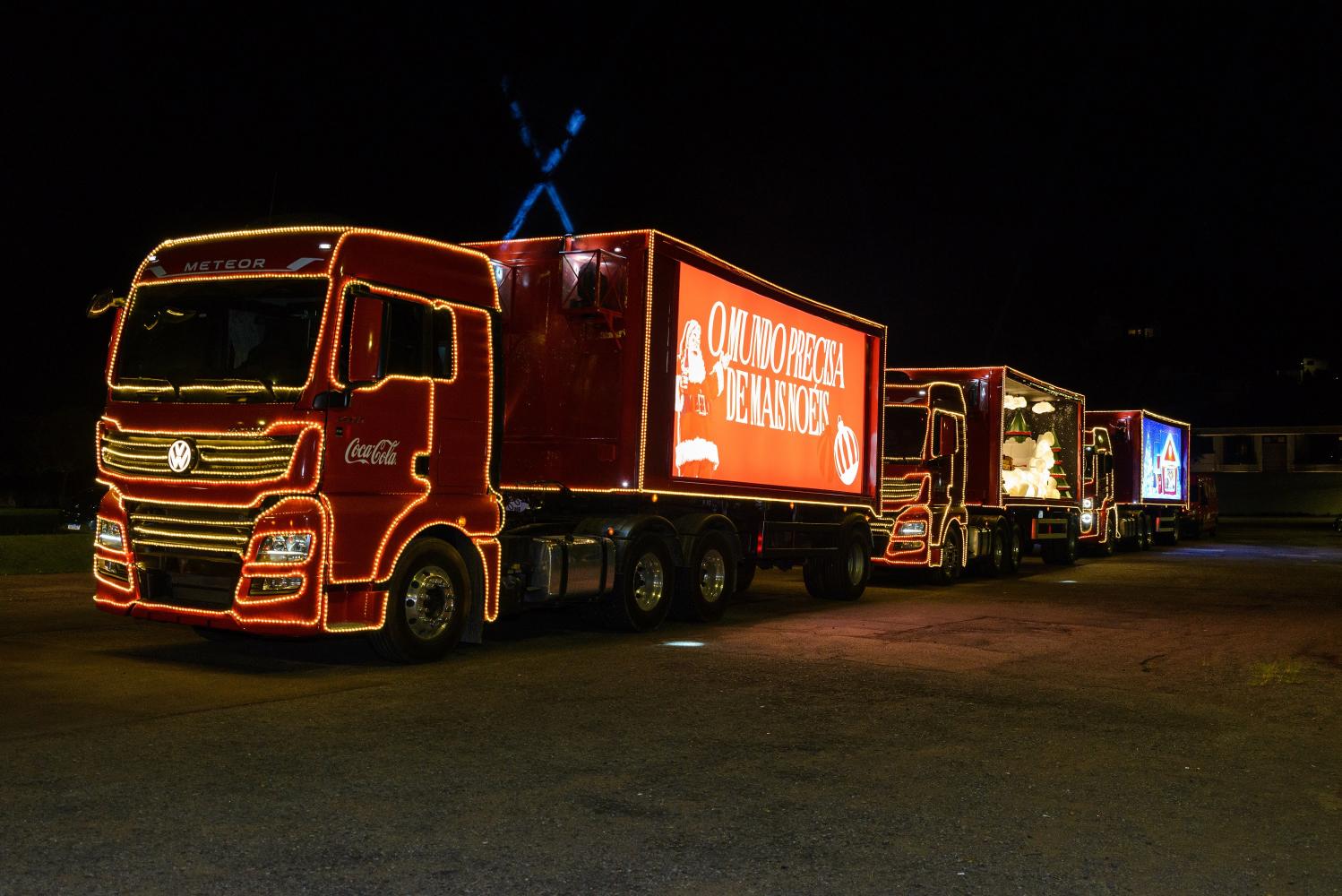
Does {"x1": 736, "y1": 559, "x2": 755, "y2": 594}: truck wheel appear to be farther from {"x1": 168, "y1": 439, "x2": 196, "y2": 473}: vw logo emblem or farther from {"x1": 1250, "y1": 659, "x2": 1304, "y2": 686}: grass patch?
{"x1": 168, "y1": 439, "x2": 196, "y2": 473}: vw logo emblem

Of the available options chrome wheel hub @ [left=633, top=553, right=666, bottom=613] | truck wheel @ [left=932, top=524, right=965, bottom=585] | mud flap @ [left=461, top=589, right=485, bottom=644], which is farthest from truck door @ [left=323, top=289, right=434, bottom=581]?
truck wheel @ [left=932, top=524, right=965, bottom=585]

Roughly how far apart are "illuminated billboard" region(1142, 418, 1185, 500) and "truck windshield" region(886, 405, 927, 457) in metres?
17.6

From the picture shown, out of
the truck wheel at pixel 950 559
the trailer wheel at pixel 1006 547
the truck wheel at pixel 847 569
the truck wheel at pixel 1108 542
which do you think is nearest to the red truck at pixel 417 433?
the truck wheel at pixel 847 569

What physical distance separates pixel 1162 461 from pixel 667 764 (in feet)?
114

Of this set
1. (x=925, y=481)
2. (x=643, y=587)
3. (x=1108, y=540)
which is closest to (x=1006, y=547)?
(x=925, y=481)

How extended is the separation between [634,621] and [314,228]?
5.11m

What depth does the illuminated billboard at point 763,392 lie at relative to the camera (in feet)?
43.6

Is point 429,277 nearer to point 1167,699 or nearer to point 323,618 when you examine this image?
point 323,618

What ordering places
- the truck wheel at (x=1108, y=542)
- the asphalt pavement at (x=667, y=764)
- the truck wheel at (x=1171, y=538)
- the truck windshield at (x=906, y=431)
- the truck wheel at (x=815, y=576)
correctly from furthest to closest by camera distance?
1. the truck wheel at (x=1171, y=538)
2. the truck wheel at (x=1108, y=542)
3. the truck windshield at (x=906, y=431)
4. the truck wheel at (x=815, y=576)
5. the asphalt pavement at (x=667, y=764)

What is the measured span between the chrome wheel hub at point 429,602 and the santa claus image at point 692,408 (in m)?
3.17

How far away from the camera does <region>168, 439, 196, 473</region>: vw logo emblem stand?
31.7 feet

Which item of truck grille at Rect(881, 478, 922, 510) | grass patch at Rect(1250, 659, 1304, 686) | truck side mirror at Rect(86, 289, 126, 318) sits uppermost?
truck side mirror at Rect(86, 289, 126, 318)

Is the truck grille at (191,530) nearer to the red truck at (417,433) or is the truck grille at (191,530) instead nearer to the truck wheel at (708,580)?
the red truck at (417,433)

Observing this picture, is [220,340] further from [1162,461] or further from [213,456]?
[1162,461]
